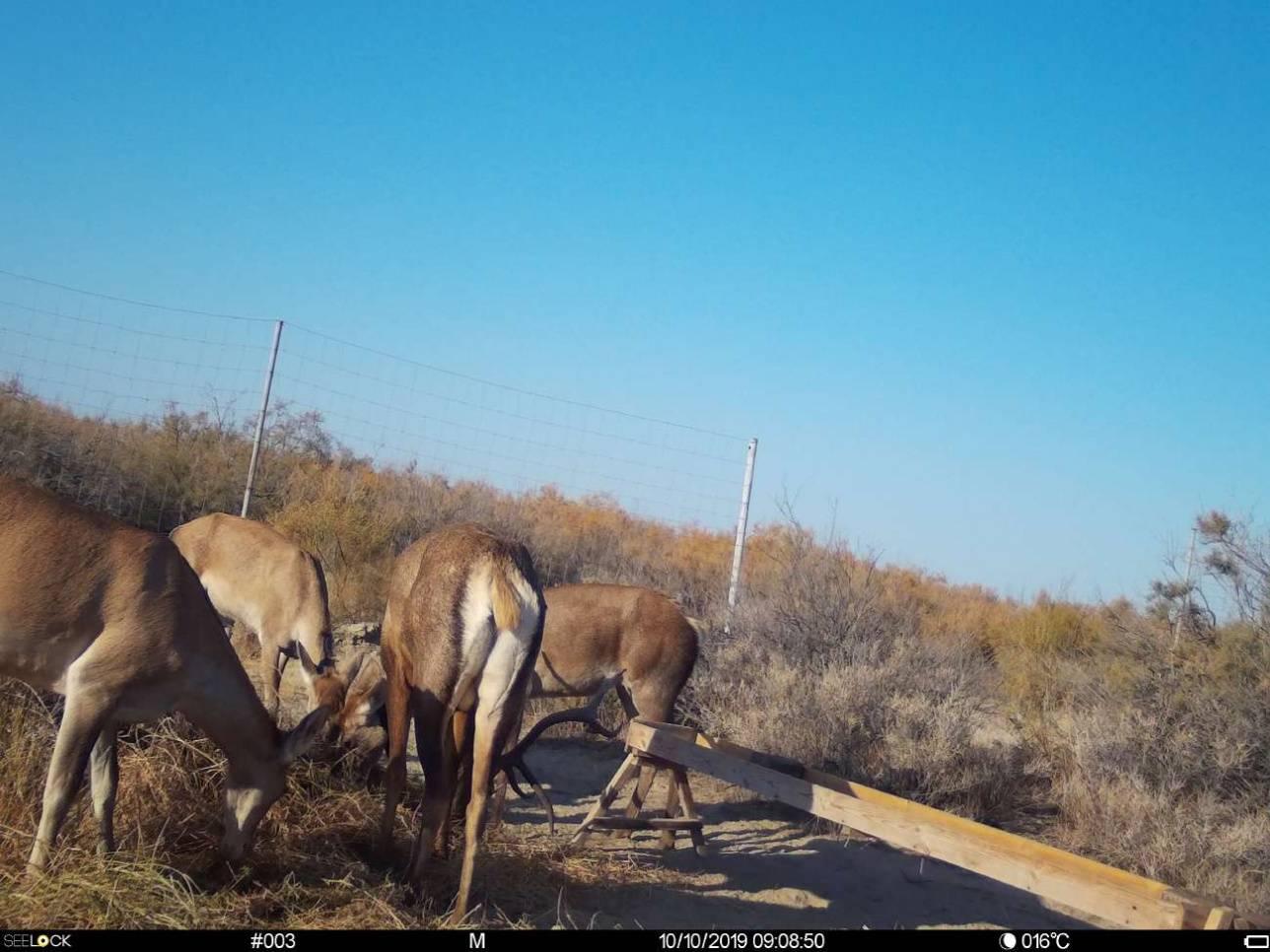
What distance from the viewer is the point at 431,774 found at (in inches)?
200

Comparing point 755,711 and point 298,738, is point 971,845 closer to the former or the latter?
point 298,738

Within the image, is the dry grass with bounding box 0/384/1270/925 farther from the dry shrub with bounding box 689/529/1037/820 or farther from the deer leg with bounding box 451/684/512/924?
the deer leg with bounding box 451/684/512/924

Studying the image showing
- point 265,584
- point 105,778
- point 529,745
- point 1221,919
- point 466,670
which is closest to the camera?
point 1221,919

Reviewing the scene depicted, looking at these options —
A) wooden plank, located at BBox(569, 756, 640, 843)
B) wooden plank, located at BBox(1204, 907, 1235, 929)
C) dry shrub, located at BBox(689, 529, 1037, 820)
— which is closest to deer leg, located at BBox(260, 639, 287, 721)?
wooden plank, located at BBox(569, 756, 640, 843)

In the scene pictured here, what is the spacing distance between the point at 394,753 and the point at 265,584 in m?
5.13

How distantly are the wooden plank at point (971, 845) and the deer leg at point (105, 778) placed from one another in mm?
2982

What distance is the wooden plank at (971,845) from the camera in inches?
171

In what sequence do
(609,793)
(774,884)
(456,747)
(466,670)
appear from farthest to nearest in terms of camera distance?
1. (774,884)
2. (609,793)
3. (456,747)
4. (466,670)

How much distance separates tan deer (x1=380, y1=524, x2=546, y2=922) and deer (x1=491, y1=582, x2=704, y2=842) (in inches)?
126

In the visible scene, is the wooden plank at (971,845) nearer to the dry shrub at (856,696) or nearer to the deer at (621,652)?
the deer at (621,652)

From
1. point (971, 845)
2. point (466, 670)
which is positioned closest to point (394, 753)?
point (466, 670)

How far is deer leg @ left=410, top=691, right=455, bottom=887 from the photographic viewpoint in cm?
508
